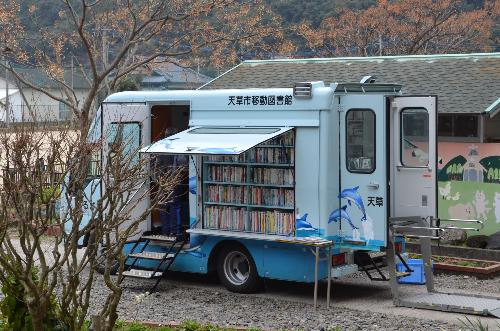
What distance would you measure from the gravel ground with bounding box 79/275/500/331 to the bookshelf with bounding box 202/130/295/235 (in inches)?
40.7

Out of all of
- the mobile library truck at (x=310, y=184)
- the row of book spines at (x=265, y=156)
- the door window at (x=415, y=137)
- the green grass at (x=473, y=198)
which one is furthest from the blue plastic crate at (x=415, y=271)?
the green grass at (x=473, y=198)

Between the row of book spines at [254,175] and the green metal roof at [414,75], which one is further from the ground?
the green metal roof at [414,75]

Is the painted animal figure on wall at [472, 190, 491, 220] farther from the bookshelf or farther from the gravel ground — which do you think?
the bookshelf

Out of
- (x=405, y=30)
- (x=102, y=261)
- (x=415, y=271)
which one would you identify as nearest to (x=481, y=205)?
(x=415, y=271)

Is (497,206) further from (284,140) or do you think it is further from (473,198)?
(284,140)

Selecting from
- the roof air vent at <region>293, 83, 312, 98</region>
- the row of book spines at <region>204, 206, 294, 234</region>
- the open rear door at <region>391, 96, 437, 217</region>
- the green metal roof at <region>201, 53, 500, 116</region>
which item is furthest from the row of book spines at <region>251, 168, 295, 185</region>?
the green metal roof at <region>201, 53, 500, 116</region>

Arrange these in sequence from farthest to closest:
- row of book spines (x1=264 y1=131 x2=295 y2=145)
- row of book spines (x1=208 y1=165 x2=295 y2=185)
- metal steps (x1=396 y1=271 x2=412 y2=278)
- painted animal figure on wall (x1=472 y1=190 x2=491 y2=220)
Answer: painted animal figure on wall (x1=472 y1=190 x2=491 y2=220)
metal steps (x1=396 y1=271 x2=412 y2=278)
row of book spines (x1=208 y1=165 x2=295 y2=185)
row of book spines (x1=264 y1=131 x2=295 y2=145)

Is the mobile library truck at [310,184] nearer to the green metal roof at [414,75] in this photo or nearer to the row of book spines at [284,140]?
the row of book spines at [284,140]

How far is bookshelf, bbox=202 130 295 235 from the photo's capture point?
42.3ft

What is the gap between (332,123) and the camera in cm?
1249

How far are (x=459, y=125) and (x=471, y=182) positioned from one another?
1078 millimetres

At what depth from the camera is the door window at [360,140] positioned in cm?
1239

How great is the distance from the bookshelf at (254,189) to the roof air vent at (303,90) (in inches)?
22.0

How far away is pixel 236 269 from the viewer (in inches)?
539
